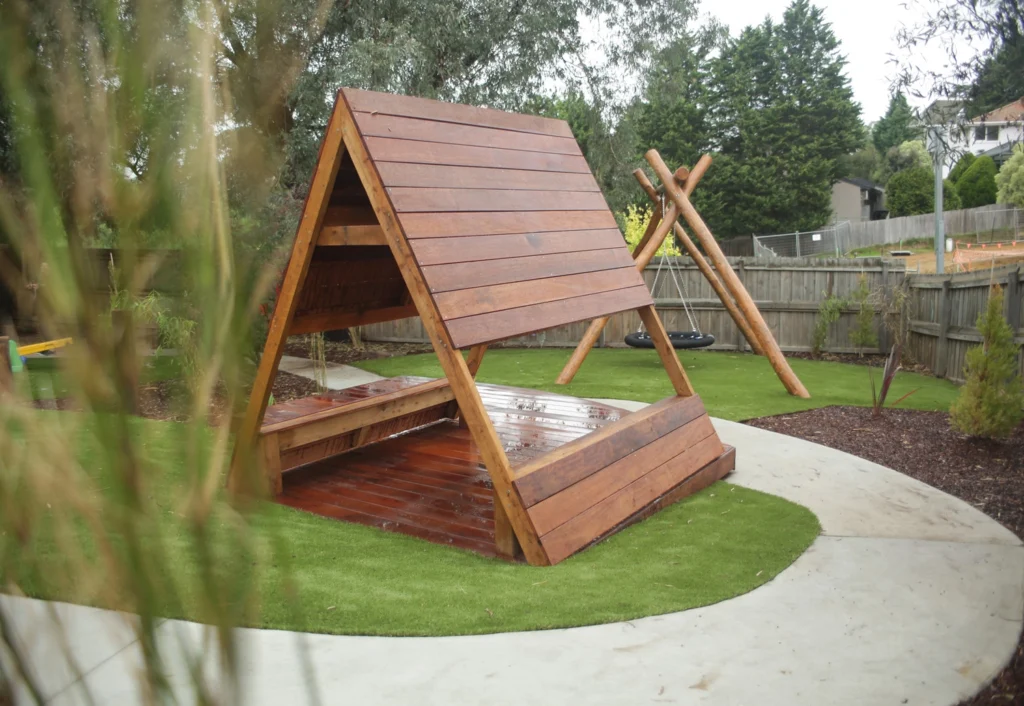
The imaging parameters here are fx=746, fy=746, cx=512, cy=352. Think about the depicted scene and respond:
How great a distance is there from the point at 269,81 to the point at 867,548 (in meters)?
4.14

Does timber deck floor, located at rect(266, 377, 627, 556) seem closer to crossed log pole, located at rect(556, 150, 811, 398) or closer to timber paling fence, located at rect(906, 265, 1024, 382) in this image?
crossed log pole, located at rect(556, 150, 811, 398)

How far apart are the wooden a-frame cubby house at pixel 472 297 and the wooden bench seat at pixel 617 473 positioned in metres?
0.01

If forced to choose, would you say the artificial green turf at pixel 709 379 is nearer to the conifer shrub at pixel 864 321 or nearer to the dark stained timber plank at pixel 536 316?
the conifer shrub at pixel 864 321

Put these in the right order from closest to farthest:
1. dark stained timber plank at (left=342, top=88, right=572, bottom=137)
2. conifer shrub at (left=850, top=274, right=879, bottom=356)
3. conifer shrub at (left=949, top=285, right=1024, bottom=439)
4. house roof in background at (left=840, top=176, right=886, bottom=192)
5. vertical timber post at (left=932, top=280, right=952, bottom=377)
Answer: dark stained timber plank at (left=342, top=88, right=572, bottom=137)
conifer shrub at (left=949, top=285, right=1024, bottom=439)
vertical timber post at (left=932, top=280, right=952, bottom=377)
conifer shrub at (left=850, top=274, right=879, bottom=356)
house roof in background at (left=840, top=176, right=886, bottom=192)

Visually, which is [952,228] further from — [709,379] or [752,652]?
[752,652]

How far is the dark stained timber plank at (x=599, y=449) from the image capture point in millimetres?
3713

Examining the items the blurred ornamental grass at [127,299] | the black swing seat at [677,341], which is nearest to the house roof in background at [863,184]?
the black swing seat at [677,341]

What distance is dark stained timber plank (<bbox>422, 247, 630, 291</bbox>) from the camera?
147 inches

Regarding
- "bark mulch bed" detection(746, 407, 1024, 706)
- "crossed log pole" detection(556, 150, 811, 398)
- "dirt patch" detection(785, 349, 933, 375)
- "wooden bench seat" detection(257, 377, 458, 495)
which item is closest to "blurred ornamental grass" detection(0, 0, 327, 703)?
"wooden bench seat" detection(257, 377, 458, 495)

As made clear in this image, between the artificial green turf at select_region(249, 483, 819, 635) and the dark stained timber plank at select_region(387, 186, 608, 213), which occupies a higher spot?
the dark stained timber plank at select_region(387, 186, 608, 213)

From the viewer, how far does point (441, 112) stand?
4352 millimetres

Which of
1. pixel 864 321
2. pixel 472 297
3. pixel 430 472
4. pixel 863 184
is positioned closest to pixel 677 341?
pixel 864 321

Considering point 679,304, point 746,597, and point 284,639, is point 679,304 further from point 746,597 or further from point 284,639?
point 284,639

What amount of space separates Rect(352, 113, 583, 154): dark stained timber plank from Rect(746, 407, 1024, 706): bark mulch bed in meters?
3.51
